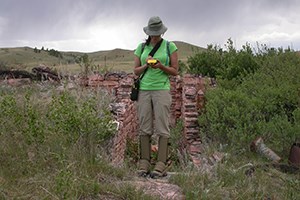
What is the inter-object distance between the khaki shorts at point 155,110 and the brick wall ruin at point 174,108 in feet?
2.14

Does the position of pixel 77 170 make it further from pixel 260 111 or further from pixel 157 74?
pixel 260 111

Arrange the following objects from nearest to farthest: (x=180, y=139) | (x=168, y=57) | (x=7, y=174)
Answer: (x=7, y=174)
(x=168, y=57)
(x=180, y=139)

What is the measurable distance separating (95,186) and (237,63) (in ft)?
27.6

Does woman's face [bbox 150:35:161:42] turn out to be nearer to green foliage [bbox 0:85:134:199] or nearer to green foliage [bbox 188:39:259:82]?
green foliage [bbox 0:85:134:199]

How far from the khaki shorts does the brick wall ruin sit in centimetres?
65

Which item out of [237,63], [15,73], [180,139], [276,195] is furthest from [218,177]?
[15,73]

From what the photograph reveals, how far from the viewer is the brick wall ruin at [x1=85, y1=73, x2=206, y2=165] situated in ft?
23.6

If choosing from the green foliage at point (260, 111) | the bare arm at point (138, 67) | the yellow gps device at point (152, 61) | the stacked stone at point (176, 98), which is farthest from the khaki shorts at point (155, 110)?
the stacked stone at point (176, 98)

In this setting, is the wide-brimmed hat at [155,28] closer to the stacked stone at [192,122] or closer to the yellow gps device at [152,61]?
the yellow gps device at [152,61]

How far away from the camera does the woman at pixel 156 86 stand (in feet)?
17.5

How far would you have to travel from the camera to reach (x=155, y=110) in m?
5.36

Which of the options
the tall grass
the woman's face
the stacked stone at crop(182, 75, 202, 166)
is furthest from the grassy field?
the stacked stone at crop(182, 75, 202, 166)

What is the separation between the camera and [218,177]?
16.0 ft

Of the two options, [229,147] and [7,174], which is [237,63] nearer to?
[229,147]
